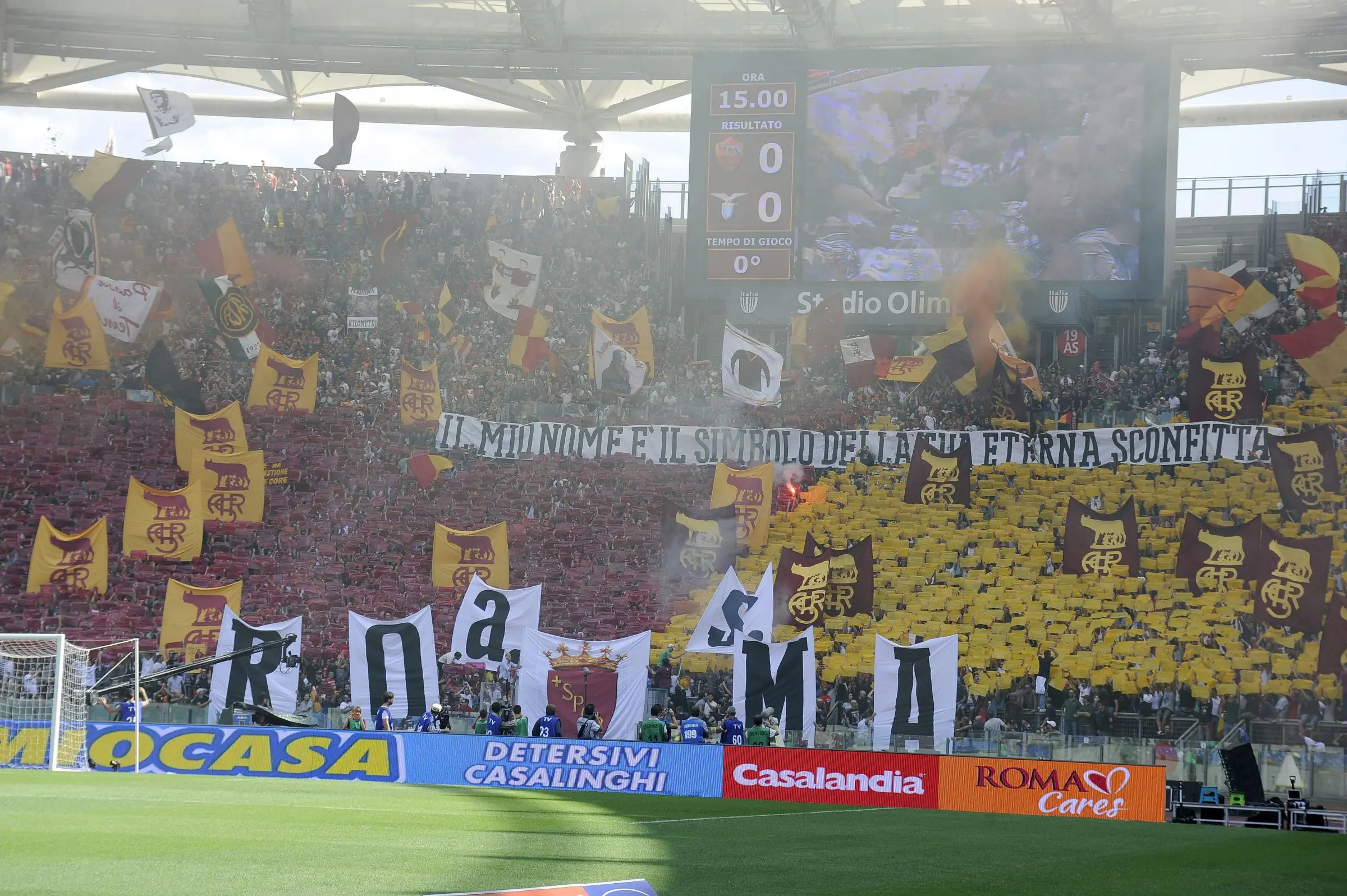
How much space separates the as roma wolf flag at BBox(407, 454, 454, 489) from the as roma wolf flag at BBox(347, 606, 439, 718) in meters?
7.53

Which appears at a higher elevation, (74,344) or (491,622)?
(74,344)

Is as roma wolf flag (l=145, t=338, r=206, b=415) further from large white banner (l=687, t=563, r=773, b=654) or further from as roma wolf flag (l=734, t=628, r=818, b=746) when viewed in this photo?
as roma wolf flag (l=734, t=628, r=818, b=746)

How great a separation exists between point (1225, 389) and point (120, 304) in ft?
84.9

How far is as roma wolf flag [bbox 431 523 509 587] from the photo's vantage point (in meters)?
32.9

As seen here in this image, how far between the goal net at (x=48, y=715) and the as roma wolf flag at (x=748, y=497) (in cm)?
1377

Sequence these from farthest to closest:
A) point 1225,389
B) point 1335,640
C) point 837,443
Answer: point 837,443 < point 1225,389 < point 1335,640

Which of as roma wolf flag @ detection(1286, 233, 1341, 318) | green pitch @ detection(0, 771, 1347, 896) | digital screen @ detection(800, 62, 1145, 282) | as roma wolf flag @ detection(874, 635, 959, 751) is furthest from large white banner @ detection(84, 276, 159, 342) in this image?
as roma wolf flag @ detection(1286, 233, 1341, 318)

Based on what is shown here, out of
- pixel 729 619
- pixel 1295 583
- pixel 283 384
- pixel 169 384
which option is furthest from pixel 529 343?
pixel 1295 583

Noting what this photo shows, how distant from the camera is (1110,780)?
2128 cm

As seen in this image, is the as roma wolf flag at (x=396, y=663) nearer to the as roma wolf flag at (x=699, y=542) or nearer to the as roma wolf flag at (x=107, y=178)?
the as roma wolf flag at (x=699, y=542)

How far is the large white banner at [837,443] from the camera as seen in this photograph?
1329 inches

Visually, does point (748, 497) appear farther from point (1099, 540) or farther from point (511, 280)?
point (511, 280)

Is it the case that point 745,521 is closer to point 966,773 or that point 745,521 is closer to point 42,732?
point 966,773

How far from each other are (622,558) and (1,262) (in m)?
18.8
